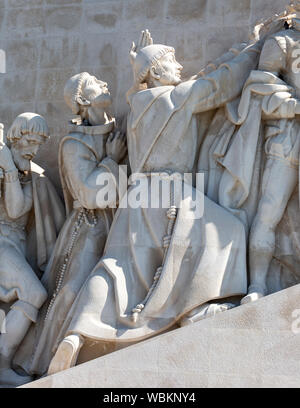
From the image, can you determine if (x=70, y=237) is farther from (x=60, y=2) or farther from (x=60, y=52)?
(x=60, y=2)

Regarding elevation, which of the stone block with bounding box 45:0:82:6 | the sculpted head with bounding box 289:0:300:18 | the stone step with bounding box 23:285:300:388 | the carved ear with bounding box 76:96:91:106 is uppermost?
the sculpted head with bounding box 289:0:300:18

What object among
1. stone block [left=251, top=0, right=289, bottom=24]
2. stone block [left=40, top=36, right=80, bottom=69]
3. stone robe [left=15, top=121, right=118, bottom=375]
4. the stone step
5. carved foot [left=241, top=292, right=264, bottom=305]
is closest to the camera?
the stone step

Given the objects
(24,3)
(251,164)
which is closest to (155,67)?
(251,164)

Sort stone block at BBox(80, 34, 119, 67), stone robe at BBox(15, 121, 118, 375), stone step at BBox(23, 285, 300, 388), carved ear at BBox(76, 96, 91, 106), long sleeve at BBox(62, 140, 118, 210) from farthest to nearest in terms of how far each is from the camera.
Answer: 1. stone block at BBox(80, 34, 119, 67)
2. carved ear at BBox(76, 96, 91, 106)
3. long sleeve at BBox(62, 140, 118, 210)
4. stone robe at BBox(15, 121, 118, 375)
5. stone step at BBox(23, 285, 300, 388)

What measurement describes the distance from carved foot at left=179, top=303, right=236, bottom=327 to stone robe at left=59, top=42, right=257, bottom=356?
4cm

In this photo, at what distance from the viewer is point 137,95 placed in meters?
9.61

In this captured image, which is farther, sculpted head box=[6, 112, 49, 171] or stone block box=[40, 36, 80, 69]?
stone block box=[40, 36, 80, 69]

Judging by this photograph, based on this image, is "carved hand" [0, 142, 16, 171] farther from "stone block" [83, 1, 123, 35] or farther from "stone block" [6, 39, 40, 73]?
"stone block" [83, 1, 123, 35]

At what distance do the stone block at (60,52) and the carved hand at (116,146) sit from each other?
3.53ft

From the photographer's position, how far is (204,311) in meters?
8.79

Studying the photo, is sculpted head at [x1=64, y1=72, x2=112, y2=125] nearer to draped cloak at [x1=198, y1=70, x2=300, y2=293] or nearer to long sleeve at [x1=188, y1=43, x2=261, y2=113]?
long sleeve at [x1=188, y1=43, x2=261, y2=113]

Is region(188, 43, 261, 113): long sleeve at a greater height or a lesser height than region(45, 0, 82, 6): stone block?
lesser

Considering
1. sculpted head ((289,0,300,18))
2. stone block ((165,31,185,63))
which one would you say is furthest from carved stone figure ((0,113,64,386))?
sculpted head ((289,0,300,18))

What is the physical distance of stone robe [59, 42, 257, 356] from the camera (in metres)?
8.87
